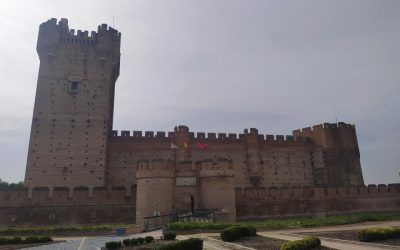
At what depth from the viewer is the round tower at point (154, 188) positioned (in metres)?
24.3

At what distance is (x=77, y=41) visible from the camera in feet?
120

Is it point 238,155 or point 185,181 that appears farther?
point 238,155

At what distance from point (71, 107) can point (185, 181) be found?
16197 mm

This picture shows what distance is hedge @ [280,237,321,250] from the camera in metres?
10.3

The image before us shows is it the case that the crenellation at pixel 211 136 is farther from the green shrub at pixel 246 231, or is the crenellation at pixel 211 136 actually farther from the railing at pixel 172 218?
the green shrub at pixel 246 231

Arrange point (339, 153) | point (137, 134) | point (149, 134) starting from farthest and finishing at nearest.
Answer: point (339, 153) < point (149, 134) < point (137, 134)

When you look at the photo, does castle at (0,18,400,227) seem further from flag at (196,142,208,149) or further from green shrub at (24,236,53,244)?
green shrub at (24,236,53,244)

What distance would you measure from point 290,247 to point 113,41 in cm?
3328

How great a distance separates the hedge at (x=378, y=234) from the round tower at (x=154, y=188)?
1470cm

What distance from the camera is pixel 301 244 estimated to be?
10.6 meters

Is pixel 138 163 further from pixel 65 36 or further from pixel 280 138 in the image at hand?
pixel 280 138

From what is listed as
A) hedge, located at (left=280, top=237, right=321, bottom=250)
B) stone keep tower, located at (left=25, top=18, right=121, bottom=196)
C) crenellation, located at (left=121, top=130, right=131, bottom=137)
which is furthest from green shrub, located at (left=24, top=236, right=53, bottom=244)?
crenellation, located at (left=121, top=130, right=131, bottom=137)

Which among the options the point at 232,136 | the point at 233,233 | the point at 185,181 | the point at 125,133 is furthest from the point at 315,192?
the point at 125,133

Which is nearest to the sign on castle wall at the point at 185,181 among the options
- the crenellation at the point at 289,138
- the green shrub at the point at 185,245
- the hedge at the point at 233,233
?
the hedge at the point at 233,233
